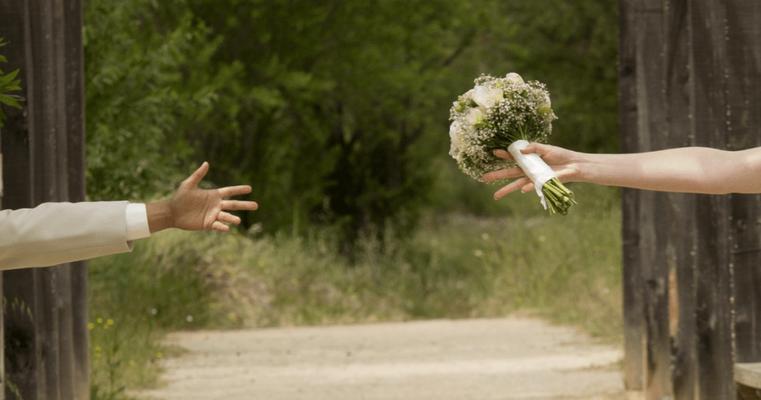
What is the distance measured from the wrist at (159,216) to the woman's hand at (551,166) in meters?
0.96

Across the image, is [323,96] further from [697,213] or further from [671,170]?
[671,170]

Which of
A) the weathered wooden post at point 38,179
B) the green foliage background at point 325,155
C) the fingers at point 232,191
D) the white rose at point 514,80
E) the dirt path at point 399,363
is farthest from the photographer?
the green foliage background at point 325,155

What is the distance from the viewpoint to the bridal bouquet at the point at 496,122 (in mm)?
4730

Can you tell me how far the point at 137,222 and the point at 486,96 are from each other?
172 centimetres

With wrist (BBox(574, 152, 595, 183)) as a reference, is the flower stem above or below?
below

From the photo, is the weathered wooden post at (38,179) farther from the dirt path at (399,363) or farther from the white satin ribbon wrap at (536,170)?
the white satin ribbon wrap at (536,170)

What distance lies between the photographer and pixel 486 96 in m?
4.92

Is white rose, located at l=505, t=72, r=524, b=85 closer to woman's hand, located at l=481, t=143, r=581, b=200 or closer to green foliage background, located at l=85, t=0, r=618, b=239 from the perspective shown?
woman's hand, located at l=481, t=143, r=581, b=200

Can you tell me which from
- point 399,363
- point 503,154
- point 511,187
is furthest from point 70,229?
point 399,363

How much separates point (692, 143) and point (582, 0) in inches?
796

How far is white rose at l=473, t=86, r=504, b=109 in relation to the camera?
4.84 metres

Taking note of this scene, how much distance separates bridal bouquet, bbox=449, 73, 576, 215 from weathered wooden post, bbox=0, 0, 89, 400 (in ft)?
10.3

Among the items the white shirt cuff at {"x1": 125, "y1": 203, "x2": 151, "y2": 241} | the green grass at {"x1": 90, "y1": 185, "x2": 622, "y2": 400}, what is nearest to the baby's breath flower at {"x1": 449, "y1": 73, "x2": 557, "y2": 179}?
the white shirt cuff at {"x1": 125, "y1": 203, "x2": 151, "y2": 241}

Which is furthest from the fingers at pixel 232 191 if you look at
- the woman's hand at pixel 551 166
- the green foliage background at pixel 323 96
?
the green foliage background at pixel 323 96
